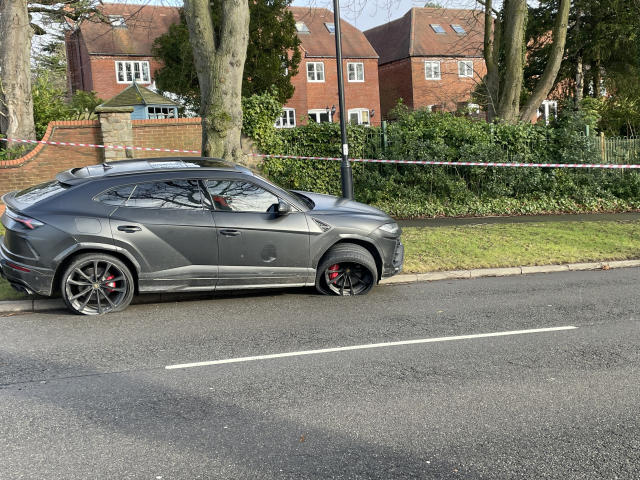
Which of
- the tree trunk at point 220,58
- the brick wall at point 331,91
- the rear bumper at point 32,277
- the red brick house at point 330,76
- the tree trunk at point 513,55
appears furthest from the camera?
the red brick house at point 330,76

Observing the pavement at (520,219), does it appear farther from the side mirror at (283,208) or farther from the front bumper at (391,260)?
the side mirror at (283,208)

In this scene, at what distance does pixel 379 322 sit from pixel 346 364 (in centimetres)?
148

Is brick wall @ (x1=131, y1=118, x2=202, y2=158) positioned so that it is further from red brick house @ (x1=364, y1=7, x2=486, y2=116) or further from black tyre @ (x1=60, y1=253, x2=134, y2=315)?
red brick house @ (x1=364, y1=7, x2=486, y2=116)

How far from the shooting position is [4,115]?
18.6 m

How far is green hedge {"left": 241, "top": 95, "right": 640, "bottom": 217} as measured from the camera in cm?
1612

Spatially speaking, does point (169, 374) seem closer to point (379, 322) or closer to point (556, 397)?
point (379, 322)

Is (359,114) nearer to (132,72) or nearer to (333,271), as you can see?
(132,72)

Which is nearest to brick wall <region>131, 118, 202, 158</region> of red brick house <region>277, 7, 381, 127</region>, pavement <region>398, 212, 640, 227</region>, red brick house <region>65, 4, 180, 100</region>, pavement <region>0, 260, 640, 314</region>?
pavement <region>398, 212, 640, 227</region>

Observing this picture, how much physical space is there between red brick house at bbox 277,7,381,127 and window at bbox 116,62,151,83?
883cm

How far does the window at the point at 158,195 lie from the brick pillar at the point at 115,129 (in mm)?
9270

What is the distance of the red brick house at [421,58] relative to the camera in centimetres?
4488

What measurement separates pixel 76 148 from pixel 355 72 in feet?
98.3

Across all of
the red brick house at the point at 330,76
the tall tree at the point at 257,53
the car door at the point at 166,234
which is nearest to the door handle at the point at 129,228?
the car door at the point at 166,234

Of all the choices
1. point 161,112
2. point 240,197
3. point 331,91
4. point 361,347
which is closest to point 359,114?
point 331,91
